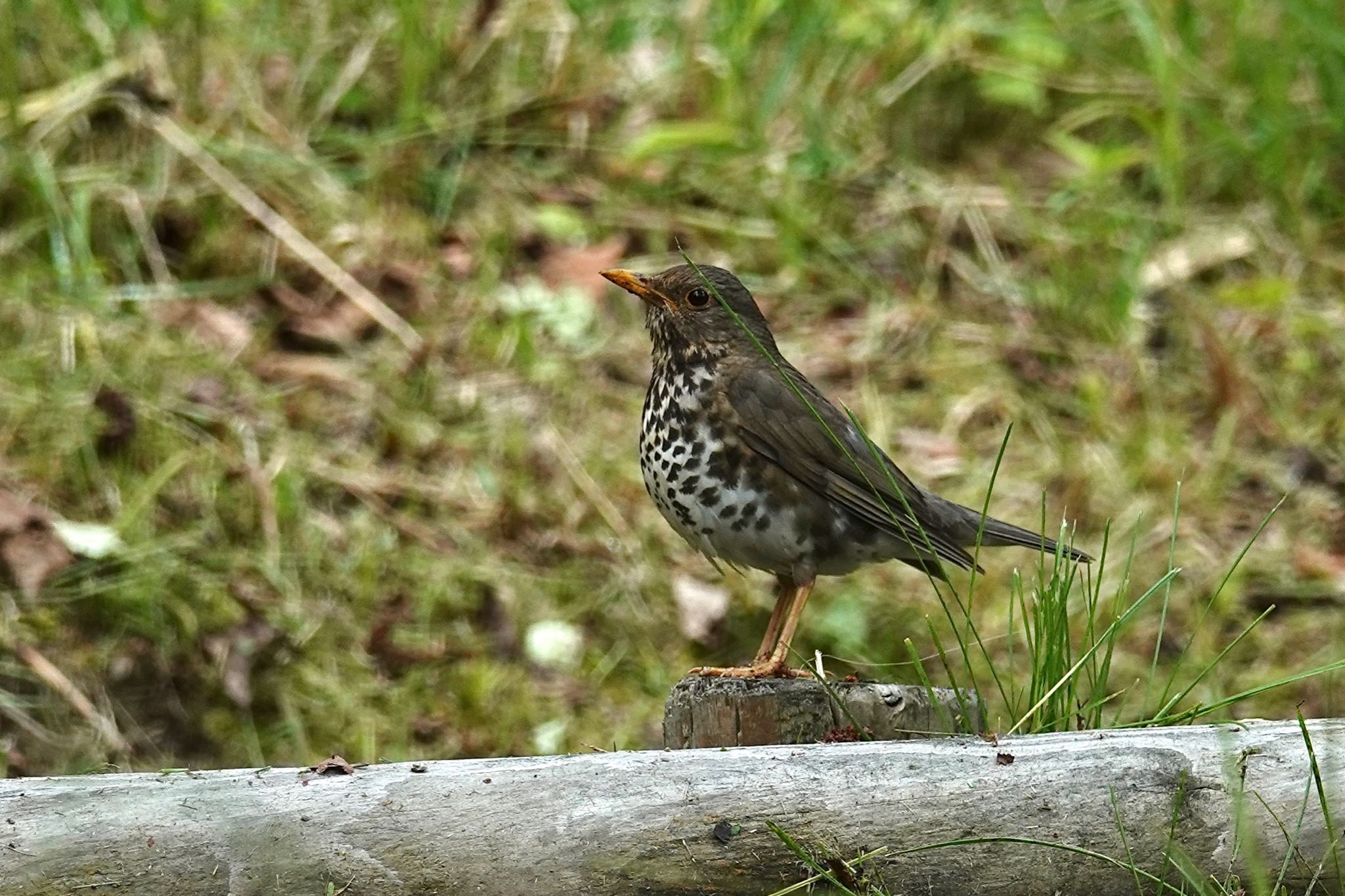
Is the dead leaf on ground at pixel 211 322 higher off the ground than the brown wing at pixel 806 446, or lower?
higher

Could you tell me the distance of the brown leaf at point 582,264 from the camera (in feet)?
20.5

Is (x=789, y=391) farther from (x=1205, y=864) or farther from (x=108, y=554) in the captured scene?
(x=108, y=554)

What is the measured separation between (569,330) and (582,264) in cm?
31

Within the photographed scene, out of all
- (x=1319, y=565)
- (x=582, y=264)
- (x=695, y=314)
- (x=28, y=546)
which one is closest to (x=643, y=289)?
(x=695, y=314)

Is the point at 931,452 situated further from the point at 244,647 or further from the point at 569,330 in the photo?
the point at 244,647

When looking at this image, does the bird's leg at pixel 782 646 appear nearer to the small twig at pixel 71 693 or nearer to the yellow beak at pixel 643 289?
the yellow beak at pixel 643 289

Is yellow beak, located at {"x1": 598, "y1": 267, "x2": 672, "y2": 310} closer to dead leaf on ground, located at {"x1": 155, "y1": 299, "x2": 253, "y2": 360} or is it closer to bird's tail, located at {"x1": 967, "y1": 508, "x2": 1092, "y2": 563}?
bird's tail, located at {"x1": 967, "y1": 508, "x2": 1092, "y2": 563}

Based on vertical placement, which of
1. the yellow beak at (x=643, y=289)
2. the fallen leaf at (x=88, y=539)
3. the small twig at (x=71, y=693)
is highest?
the yellow beak at (x=643, y=289)

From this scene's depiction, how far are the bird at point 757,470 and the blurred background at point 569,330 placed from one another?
1.03 meters

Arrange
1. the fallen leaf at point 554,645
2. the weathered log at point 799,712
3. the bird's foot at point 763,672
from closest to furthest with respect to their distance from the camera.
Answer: the weathered log at point 799,712 → the bird's foot at point 763,672 → the fallen leaf at point 554,645

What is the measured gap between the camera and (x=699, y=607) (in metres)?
5.22

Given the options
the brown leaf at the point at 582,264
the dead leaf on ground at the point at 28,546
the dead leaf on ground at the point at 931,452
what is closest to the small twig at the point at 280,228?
the brown leaf at the point at 582,264

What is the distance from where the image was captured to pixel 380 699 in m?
4.95

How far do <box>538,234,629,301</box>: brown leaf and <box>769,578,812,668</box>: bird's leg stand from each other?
8.47 feet
